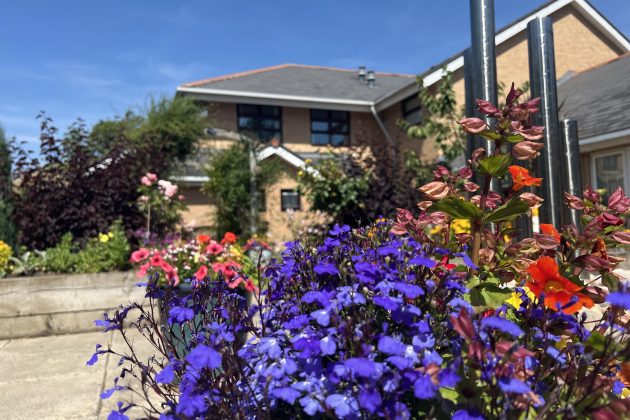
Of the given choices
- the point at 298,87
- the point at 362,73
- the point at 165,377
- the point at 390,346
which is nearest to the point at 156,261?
the point at 165,377

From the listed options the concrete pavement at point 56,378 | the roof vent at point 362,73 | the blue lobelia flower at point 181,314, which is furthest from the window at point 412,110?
the blue lobelia flower at point 181,314

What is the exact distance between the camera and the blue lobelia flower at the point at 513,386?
905mm

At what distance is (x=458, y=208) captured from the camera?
58.7 inches

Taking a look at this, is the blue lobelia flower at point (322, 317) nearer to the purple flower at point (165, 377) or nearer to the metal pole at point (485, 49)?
the purple flower at point (165, 377)

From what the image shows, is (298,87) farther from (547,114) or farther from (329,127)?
(547,114)

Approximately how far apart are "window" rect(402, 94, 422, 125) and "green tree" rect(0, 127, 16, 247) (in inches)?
416

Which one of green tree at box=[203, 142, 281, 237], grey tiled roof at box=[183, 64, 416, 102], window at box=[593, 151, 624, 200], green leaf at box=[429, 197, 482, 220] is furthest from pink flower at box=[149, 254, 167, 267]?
grey tiled roof at box=[183, 64, 416, 102]

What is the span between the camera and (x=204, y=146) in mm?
14344

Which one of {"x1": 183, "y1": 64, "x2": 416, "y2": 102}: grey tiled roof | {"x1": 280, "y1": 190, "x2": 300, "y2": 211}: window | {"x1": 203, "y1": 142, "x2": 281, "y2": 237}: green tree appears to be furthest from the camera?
{"x1": 183, "y1": 64, "x2": 416, "y2": 102}: grey tiled roof

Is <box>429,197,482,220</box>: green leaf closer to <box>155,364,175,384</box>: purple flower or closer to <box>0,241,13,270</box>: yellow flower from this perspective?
<box>155,364,175,384</box>: purple flower

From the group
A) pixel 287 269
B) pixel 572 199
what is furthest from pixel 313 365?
pixel 572 199

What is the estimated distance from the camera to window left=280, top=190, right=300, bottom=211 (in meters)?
14.2

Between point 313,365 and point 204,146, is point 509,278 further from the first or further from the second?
point 204,146

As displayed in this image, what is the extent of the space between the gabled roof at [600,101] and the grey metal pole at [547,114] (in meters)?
5.00
